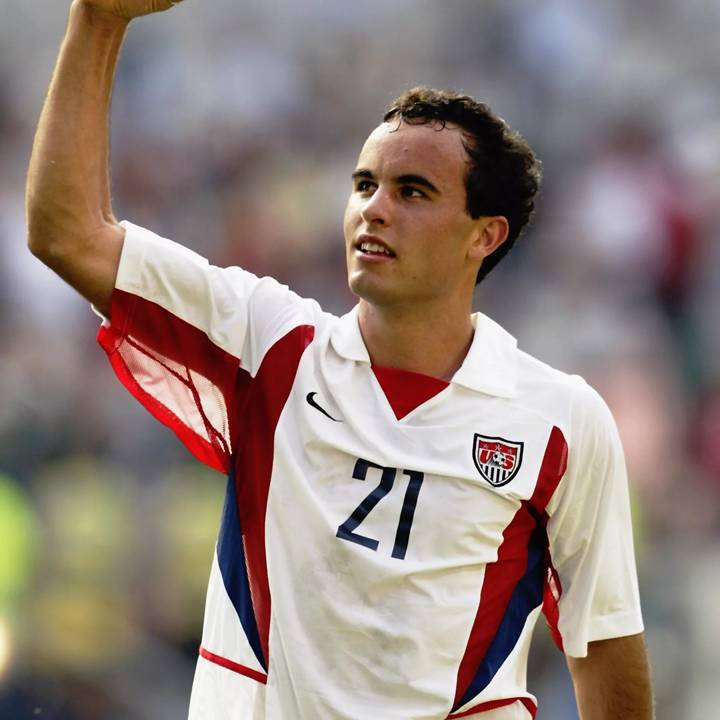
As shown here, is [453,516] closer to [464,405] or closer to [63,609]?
[464,405]

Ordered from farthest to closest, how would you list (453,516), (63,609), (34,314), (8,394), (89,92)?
(34,314), (8,394), (63,609), (453,516), (89,92)

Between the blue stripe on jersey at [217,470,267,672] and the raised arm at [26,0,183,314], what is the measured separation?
64 centimetres

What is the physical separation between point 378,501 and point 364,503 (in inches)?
1.1

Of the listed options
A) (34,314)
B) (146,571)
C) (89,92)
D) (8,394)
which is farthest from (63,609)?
(89,92)

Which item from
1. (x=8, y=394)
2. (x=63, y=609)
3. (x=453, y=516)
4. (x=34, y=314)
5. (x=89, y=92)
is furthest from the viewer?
(x=34, y=314)

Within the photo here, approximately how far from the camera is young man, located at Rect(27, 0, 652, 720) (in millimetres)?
2814

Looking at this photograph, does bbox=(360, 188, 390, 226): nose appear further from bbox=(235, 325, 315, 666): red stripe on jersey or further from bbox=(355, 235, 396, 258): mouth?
→ bbox=(235, 325, 315, 666): red stripe on jersey

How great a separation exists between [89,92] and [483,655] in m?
1.39

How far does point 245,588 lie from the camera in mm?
2914

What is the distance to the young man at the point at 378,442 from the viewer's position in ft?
9.23

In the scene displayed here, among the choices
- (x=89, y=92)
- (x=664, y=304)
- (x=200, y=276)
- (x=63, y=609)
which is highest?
(x=664, y=304)

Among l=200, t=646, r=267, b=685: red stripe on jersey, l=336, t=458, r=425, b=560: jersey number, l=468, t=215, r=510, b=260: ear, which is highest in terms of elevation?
l=468, t=215, r=510, b=260: ear

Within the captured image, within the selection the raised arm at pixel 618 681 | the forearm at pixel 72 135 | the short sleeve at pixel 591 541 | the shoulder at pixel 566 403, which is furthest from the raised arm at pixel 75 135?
the raised arm at pixel 618 681

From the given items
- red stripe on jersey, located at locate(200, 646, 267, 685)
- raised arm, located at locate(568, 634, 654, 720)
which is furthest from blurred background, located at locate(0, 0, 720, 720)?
red stripe on jersey, located at locate(200, 646, 267, 685)
